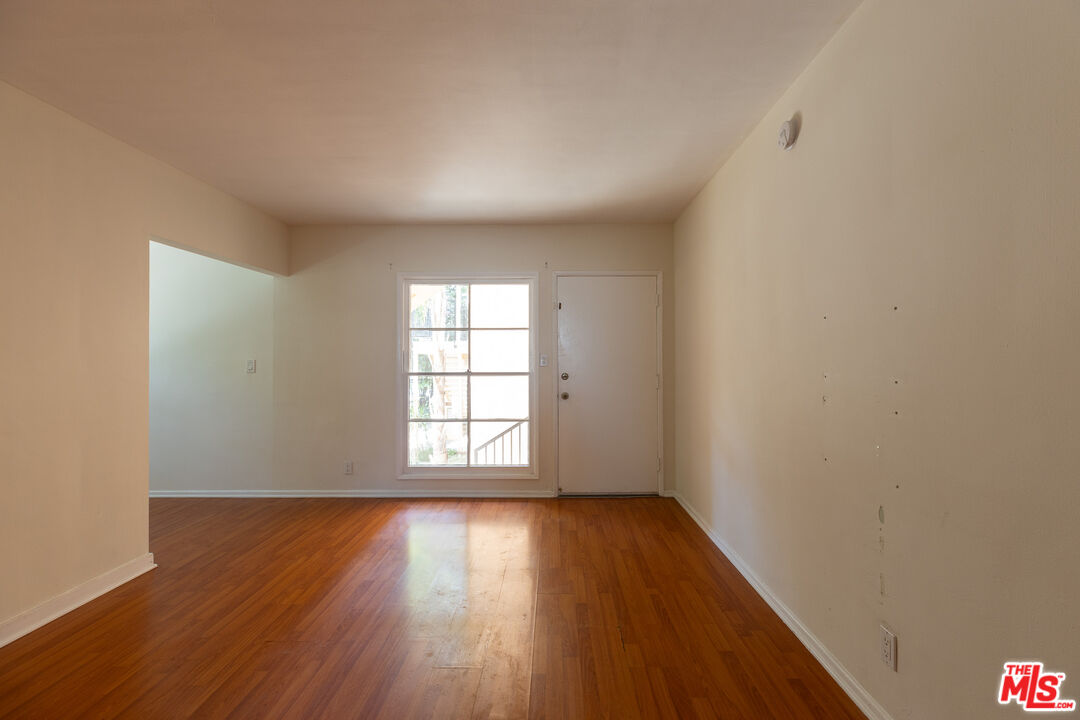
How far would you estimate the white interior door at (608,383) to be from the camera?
513 cm

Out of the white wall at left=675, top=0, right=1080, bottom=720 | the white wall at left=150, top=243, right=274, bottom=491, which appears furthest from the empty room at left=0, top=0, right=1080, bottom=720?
the white wall at left=150, top=243, right=274, bottom=491

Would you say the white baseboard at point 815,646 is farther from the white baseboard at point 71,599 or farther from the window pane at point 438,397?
the white baseboard at point 71,599

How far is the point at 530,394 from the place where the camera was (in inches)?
203

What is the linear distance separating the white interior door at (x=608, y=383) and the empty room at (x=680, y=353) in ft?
1.26

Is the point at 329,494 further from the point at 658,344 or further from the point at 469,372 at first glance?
the point at 658,344

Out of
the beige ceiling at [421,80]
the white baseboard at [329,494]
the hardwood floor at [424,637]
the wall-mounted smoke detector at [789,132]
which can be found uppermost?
the beige ceiling at [421,80]

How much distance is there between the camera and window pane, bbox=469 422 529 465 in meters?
5.21

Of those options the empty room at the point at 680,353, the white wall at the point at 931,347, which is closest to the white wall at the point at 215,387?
the empty room at the point at 680,353

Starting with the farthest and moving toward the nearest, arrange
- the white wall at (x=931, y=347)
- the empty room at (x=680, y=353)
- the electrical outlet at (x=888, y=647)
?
1. the electrical outlet at (x=888, y=647)
2. the empty room at (x=680, y=353)
3. the white wall at (x=931, y=347)

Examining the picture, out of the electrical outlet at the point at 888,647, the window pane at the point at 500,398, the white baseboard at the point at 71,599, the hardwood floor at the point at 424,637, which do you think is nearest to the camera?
the electrical outlet at the point at 888,647

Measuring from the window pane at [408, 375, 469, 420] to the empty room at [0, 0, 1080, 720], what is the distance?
859 millimetres

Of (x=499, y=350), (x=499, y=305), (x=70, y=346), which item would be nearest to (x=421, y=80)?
(x=70, y=346)

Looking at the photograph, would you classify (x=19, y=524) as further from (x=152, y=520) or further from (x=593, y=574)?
(x=593, y=574)

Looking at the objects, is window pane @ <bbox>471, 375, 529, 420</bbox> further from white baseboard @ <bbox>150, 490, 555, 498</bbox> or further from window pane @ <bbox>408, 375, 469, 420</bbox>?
white baseboard @ <bbox>150, 490, 555, 498</bbox>
